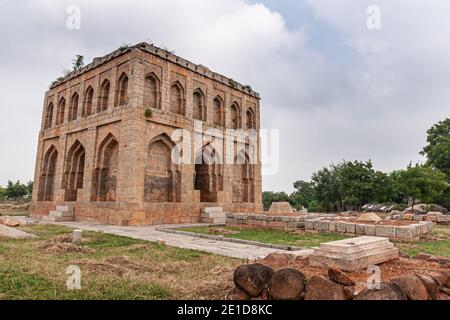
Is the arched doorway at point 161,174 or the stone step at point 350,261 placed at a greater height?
the arched doorway at point 161,174

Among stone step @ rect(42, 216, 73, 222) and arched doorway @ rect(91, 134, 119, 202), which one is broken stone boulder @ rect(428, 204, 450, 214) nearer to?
arched doorway @ rect(91, 134, 119, 202)

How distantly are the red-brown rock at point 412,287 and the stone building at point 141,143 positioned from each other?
12176 mm

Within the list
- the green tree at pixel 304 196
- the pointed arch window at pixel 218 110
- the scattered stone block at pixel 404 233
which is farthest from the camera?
the green tree at pixel 304 196

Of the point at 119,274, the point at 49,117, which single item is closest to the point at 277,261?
the point at 119,274

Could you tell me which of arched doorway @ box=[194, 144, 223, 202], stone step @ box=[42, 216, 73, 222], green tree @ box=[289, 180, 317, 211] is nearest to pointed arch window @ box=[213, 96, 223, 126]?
arched doorway @ box=[194, 144, 223, 202]

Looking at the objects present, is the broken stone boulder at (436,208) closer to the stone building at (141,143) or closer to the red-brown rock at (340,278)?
the stone building at (141,143)

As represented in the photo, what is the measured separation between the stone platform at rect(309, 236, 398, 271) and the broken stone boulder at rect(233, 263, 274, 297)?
46.4 inches

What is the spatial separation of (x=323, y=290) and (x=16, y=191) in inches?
1973

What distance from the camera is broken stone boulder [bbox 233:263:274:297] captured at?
3.47 m

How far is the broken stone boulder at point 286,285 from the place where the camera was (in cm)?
326

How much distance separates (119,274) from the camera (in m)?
4.62

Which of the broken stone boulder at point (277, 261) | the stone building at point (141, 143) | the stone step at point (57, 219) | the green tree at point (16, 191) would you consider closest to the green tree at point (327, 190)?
the stone building at point (141, 143)

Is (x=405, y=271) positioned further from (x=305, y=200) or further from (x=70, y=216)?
(x=305, y=200)
